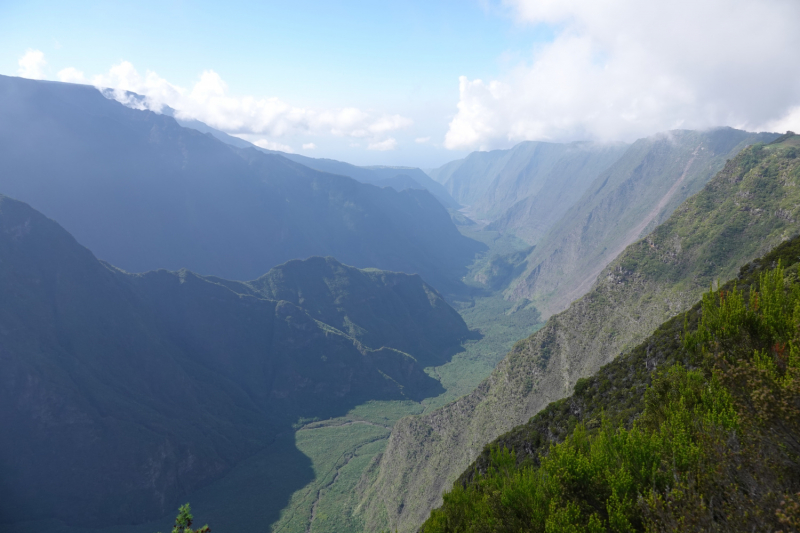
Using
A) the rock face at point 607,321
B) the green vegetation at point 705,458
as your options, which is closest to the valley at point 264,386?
the rock face at point 607,321

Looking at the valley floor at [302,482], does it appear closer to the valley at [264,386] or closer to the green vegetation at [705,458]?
the valley at [264,386]

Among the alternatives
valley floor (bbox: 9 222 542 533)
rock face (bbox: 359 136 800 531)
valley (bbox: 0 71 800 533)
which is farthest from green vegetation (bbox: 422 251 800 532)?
valley floor (bbox: 9 222 542 533)

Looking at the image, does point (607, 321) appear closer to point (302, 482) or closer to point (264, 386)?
point (302, 482)

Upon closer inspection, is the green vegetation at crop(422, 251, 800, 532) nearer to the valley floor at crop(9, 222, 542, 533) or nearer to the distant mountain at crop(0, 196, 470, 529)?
the valley floor at crop(9, 222, 542, 533)

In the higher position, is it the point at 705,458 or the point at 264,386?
the point at 705,458

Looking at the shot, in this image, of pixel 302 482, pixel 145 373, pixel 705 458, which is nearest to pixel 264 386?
pixel 145 373

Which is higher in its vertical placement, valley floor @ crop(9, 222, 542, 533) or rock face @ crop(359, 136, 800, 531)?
rock face @ crop(359, 136, 800, 531)
